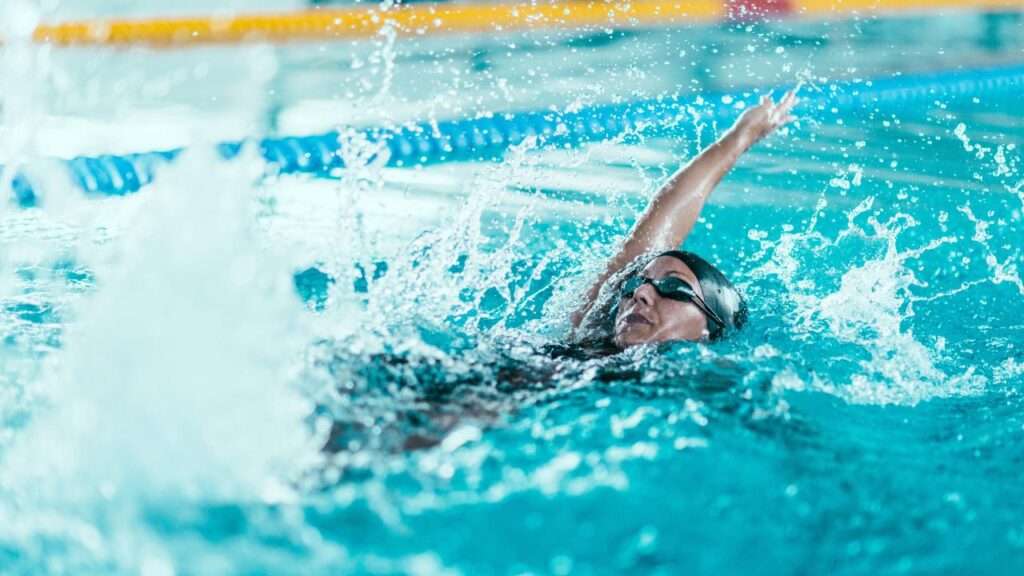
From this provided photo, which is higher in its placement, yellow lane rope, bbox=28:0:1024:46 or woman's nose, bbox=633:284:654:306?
yellow lane rope, bbox=28:0:1024:46

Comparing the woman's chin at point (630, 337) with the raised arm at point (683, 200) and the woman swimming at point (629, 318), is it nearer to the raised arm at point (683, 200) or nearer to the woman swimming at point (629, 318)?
the woman swimming at point (629, 318)

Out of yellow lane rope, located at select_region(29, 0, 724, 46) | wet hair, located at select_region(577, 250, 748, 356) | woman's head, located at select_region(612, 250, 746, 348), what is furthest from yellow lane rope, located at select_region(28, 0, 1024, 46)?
woman's head, located at select_region(612, 250, 746, 348)

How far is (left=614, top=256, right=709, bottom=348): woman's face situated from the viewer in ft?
6.51

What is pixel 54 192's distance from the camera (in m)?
2.53

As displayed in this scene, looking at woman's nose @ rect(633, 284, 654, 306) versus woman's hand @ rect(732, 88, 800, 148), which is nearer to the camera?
woman's nose @ rect(633, 284, 654, 306)

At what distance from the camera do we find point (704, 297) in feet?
6.68

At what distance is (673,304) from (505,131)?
5.08 feet

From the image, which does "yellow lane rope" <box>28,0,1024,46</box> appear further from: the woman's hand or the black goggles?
the black goggles

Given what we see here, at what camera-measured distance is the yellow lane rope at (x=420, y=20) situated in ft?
19.7

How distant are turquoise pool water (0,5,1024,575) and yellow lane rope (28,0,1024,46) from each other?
131 inches

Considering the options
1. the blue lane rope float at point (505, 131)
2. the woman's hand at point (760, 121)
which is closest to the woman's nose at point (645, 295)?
the woman's hand at point (760, 121)

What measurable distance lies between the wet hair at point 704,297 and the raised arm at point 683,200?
0.28ft

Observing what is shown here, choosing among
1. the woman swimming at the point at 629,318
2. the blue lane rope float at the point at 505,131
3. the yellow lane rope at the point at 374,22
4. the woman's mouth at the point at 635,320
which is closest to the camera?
the woman swimming at the point at 629,318

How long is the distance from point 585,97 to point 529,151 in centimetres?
99
